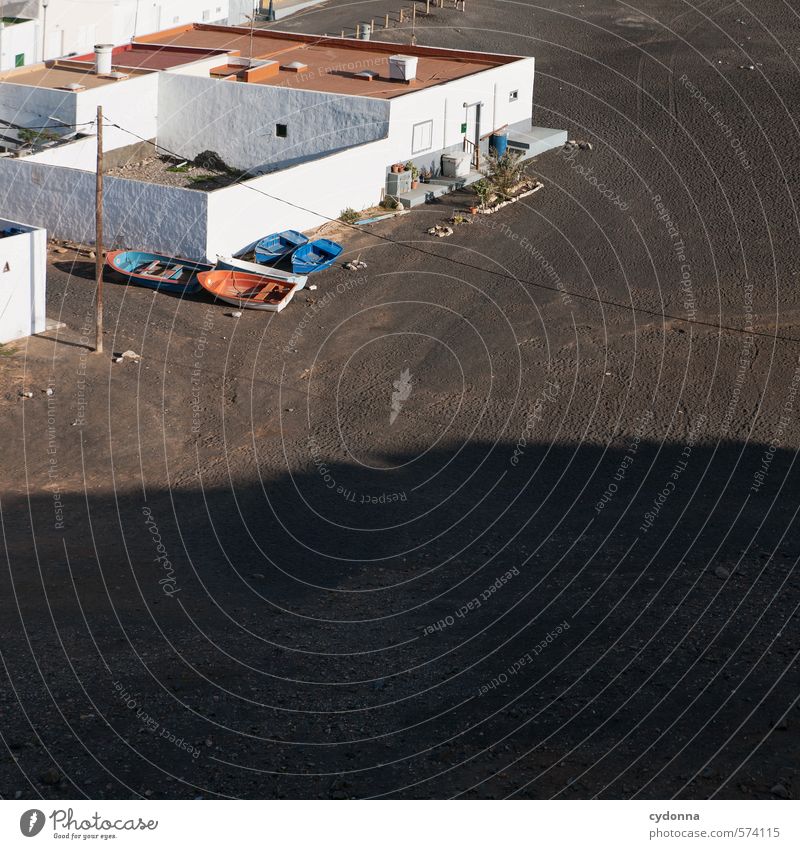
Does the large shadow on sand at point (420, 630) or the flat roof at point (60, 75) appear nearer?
the large shadow on sand at point (420, 630)

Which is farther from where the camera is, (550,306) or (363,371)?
(550,306)

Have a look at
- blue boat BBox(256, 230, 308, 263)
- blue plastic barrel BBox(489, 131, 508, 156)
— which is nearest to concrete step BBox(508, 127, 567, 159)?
blue plastic barrel BBox(489, 131, 508, 156)

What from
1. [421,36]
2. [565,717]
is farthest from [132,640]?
[421,36]

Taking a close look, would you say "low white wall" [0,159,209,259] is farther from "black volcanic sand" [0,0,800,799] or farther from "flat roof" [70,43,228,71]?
"flat roof" [70,43,228,71]

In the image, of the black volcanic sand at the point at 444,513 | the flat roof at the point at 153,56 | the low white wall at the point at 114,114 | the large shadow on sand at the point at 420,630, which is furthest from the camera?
the flat roof at the point at 153,56

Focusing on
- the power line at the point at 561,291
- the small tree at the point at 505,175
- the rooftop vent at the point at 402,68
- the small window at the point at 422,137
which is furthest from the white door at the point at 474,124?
the power line at the point at 561,291

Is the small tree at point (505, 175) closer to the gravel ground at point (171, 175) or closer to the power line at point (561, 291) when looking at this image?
the power line at point (561, 291)

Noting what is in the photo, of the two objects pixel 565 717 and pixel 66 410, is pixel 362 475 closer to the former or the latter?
pixel 66 410

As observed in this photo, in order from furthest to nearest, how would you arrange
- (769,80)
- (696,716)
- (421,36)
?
(421,36) → (769,80) → (696,716)
